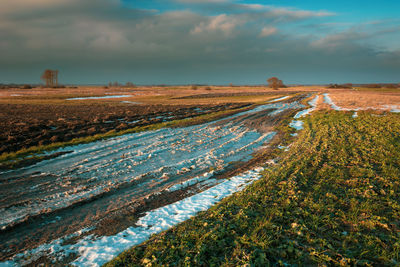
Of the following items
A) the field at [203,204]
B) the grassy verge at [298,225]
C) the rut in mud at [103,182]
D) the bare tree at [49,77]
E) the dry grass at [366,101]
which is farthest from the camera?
the bare tree at [49,77]

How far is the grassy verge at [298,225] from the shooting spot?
447 cm

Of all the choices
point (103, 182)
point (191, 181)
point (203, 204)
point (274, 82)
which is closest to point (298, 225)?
point (203, 204)

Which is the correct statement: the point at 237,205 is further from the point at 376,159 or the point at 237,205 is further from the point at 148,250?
the point at 376,159

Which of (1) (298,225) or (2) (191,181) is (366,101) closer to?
(2) (191,181)

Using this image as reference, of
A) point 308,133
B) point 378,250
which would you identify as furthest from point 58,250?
point 308,133

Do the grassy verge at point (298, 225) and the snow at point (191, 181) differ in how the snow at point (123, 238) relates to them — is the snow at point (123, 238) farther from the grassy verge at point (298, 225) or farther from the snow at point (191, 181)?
the snow at point (191, 181)

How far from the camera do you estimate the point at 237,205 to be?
647 cm

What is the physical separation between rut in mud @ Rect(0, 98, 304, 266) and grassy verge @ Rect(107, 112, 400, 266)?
185 cm

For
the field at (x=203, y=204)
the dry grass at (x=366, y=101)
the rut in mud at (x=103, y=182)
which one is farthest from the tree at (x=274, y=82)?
the rut in mud at (x=103, y=182)

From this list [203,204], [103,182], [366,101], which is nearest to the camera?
[203,204]

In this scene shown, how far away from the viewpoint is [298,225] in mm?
5332

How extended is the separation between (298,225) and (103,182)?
283 inches

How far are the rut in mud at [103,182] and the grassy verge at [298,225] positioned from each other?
1848 mm

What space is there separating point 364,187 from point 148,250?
24.1 ft
